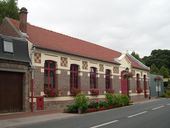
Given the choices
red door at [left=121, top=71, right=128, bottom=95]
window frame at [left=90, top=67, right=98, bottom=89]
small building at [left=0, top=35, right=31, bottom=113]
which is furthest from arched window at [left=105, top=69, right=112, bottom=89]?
small building at [left=0, top=35, right=31, bottom=113]

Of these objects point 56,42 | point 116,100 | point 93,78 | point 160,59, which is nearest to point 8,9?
point 56,42

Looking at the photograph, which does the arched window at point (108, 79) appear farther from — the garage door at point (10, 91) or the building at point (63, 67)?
the garage door at point (10, 91)

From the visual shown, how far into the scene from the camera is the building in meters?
25.6

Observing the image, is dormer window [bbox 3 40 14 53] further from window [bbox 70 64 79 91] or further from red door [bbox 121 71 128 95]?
red door [bbox 121 71 128 95]

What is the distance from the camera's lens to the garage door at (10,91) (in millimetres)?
22578

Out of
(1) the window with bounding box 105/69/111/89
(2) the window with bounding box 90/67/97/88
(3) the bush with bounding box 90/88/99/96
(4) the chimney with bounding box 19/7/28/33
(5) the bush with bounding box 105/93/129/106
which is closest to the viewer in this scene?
(4) the chimney with bounding box 19/7/28/33

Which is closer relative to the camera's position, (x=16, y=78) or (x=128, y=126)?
(x=128, y=126)

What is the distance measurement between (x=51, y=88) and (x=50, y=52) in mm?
2692

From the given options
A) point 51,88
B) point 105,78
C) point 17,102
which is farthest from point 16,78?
point 105,78

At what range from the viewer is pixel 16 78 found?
23734mm

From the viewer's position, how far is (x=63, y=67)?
28469 millimetres

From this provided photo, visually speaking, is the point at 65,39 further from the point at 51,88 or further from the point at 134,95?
the point at 134,95

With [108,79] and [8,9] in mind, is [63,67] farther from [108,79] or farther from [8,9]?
[8,9]

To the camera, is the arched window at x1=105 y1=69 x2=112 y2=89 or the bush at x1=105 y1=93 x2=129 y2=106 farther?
the arched window at x1=105 y1=69 x2=112 y2=89
